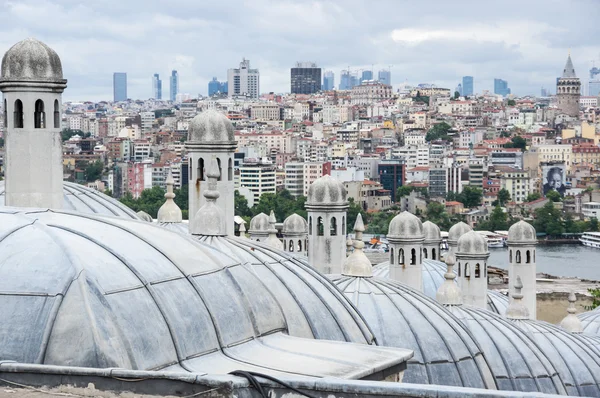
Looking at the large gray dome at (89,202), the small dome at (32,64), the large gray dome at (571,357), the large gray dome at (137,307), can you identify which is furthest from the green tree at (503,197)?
the large gray dome at (137,307)

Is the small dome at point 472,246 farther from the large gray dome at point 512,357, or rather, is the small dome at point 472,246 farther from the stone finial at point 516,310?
the large gray dome at point 512,357

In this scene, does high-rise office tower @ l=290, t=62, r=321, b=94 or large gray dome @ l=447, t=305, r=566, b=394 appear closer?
large gray dome @ l=447, t=305, r=566, b=394

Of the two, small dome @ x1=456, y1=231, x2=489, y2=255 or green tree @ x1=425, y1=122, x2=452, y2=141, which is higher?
green tree @ x1=425, y1=122, x2=452, y2=141

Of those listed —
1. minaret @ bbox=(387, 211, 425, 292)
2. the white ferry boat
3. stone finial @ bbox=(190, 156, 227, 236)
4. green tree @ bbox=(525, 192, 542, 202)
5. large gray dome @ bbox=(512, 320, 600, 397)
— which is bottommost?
the white ferry boat

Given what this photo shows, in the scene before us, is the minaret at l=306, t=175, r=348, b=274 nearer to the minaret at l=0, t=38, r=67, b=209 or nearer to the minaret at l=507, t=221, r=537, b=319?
the minaret at l=0, t=38, r=67, b=209

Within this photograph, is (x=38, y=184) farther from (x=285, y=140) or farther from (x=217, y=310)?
(x=285, y=140)

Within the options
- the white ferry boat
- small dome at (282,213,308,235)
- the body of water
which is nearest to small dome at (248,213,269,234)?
small dome at (282,213,308,235)

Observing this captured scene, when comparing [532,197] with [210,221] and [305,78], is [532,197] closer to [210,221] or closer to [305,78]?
[210,221]
